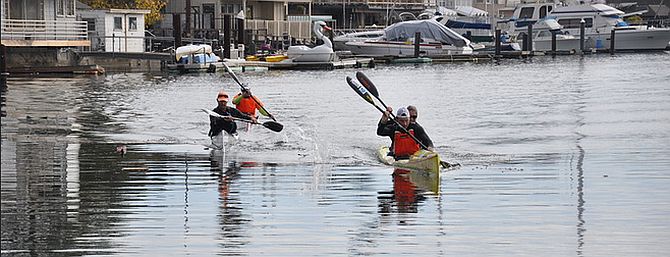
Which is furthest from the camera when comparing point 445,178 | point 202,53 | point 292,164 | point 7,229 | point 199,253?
point 202,53

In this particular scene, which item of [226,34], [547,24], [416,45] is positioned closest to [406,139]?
[226,34]

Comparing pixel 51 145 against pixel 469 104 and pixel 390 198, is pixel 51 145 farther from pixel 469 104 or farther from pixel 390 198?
pixel 469 104

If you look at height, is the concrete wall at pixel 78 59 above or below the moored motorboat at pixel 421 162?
above

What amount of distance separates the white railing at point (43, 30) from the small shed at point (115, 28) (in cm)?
357

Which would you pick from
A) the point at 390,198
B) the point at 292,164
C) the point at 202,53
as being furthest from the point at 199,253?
the point at 202,53

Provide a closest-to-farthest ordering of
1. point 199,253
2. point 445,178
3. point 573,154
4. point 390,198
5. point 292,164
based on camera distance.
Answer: point 199,253 → point 390,198 → point 445,178 → point 292,164 → point 573,154

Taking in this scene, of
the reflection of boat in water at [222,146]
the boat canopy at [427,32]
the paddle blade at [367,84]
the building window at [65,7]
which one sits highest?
the building window at [65,7]

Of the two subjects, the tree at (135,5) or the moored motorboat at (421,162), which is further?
the tree at (135,5)

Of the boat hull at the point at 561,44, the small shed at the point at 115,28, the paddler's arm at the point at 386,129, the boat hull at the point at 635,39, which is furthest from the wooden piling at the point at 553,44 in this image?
the paddler's arm at the point at 386,129

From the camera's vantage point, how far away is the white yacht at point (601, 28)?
296 feet

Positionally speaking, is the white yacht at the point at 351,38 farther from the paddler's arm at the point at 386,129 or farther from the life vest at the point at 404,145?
the life vest at the point at 404,145

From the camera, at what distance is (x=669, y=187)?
16453mm

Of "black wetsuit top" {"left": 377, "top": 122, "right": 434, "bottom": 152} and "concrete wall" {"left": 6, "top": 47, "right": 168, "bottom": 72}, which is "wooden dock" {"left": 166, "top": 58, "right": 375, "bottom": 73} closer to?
"concrete wall" {"left": 6, "top": 47, "right": 168, "bottom": 72}

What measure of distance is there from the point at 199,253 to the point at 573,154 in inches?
472
